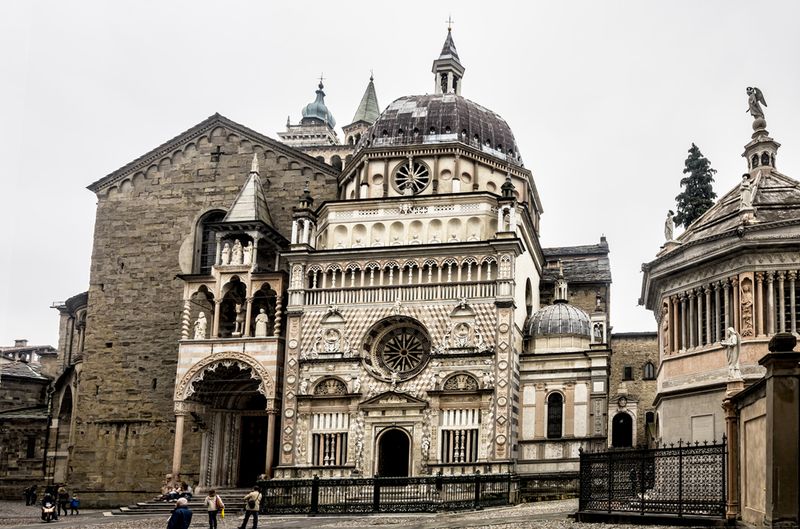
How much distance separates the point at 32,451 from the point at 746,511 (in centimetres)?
5048

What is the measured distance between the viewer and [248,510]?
95.3ft

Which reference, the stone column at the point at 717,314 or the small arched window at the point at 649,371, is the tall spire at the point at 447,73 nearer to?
the small arched window at the point at 649,371

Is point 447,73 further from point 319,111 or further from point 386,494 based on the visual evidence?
point 319,111

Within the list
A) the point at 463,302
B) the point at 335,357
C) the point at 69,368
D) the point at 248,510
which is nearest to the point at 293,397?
the point at 335,357

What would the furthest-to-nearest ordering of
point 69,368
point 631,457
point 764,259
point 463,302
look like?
point 69,368
point 463,302
point 764,259
point 631,457

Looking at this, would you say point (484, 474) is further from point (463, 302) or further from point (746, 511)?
point (746, 511)

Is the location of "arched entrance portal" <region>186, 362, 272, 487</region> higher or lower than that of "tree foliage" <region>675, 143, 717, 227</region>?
lower

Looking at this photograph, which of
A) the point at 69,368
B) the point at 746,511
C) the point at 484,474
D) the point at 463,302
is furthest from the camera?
the point at 69,368

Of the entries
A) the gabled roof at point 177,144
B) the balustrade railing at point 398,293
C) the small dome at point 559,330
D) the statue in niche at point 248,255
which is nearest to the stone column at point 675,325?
the balustrade railing at point 398,293

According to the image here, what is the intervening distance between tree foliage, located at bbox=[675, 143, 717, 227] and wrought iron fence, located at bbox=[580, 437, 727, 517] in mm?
32141

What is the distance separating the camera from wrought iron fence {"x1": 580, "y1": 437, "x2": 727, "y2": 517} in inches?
794

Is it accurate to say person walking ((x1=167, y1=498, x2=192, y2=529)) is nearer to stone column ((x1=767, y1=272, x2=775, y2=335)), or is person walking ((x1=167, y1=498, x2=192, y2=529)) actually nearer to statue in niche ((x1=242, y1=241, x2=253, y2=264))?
stone column ((x1=767, y1=272, x2=775, y2=335))

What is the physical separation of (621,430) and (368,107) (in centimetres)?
4316

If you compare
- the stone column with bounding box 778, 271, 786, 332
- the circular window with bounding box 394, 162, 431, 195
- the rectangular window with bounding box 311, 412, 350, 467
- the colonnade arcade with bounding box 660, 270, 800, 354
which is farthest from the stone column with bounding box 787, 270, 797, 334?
the circular window with bounding box 394, 162, 431, 195
